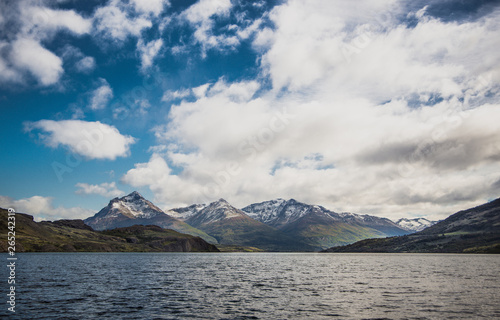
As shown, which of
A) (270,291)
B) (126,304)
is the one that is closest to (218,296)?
(270,291)

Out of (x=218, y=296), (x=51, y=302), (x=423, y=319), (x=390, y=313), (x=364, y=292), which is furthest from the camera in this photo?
(x=364, y=292)

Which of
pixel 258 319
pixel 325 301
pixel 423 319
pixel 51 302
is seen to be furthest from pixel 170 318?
pixel 423 319

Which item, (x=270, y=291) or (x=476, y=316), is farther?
(x=270, y=291)

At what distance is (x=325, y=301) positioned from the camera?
48.8 meters

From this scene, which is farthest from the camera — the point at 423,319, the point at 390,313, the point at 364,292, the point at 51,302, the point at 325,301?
the point at 364,292

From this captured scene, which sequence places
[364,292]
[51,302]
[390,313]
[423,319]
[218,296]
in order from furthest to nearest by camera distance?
[364,292] < [218,296] < [51,302] < [390,313] < [423,319]

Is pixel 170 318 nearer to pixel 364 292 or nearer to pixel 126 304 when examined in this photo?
pixel 126 304

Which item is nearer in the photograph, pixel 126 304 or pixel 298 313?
pixel 298 313

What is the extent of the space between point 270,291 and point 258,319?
79.1 ft

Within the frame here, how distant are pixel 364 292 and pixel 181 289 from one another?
35383 mm

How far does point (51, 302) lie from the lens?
45.5 m

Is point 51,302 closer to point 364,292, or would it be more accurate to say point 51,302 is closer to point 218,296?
point 218,296

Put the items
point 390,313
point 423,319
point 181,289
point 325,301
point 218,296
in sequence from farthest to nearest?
point 181,289, point 218,296, point 325,301, point 390,313, point 423,319

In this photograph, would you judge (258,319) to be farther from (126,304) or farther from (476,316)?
(476,316)
